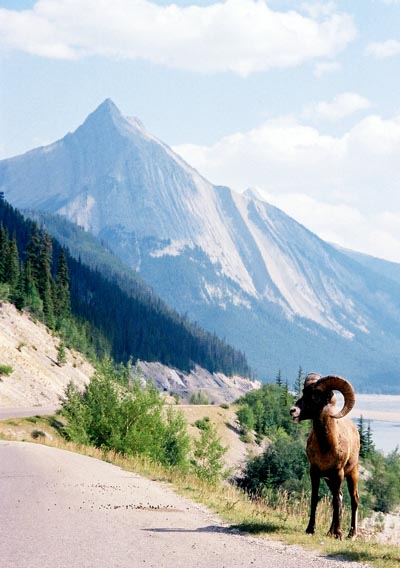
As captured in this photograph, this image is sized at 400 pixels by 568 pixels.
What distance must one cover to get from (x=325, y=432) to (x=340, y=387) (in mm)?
1045

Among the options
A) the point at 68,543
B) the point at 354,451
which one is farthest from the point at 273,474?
the point at 68,543

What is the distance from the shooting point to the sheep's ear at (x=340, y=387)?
1559 cm

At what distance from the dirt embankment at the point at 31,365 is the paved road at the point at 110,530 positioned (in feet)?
170

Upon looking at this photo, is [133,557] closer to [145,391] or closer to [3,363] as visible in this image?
[145,391]

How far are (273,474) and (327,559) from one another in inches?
2246

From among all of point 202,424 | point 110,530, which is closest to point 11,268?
point 202,424

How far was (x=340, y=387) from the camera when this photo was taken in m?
15.6

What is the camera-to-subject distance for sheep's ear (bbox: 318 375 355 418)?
1559cm

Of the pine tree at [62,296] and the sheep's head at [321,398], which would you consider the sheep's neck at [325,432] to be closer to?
the sheep's head at [321,398]

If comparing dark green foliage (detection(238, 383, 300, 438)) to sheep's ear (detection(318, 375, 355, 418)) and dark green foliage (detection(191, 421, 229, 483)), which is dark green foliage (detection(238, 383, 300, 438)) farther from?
sheep's ear (detection(318, 375, 355, 418))

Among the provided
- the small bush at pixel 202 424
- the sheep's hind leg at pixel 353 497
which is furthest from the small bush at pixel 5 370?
the sheep's hind leg at pixel 353 497

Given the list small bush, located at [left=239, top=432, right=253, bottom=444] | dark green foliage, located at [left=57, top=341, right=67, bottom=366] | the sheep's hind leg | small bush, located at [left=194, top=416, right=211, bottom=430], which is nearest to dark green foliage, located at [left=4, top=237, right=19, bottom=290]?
dark green foliage, located at [left=57, top=341, right=67, bottom=366]

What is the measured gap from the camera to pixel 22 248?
18550cm

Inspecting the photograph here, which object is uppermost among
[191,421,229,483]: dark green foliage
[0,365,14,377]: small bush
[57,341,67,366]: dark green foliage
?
[57,341,67,366]: dark green foliage
